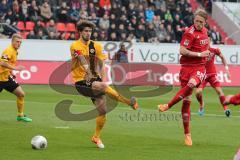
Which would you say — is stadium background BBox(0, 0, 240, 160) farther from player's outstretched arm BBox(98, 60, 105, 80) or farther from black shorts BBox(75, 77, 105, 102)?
player's outstretched arm BBox(98, 60, 105, 80)

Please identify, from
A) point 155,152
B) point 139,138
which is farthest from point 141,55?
point 155,152

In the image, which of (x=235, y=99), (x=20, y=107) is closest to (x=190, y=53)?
(x=235, y=99)

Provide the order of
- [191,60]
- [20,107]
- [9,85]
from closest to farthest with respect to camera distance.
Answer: [191,60] → [20,107] → [9,85]

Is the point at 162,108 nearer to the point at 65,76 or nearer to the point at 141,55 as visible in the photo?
the point at 65,76

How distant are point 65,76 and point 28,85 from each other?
159 centimetres

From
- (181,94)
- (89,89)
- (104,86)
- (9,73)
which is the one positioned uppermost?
(104,86)

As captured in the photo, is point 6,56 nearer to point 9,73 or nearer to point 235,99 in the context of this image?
point 9,73

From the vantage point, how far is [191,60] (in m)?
13.5

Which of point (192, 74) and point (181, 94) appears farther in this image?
point (192, 74)

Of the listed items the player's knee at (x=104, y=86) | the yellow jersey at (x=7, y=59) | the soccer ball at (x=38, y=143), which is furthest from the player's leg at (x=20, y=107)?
the player's knee at (x=104, y=86)

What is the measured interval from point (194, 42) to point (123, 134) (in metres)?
2.76

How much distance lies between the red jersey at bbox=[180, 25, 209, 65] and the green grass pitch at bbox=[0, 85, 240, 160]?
1.66 metres

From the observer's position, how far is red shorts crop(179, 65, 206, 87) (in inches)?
523

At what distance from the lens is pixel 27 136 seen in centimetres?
1397
